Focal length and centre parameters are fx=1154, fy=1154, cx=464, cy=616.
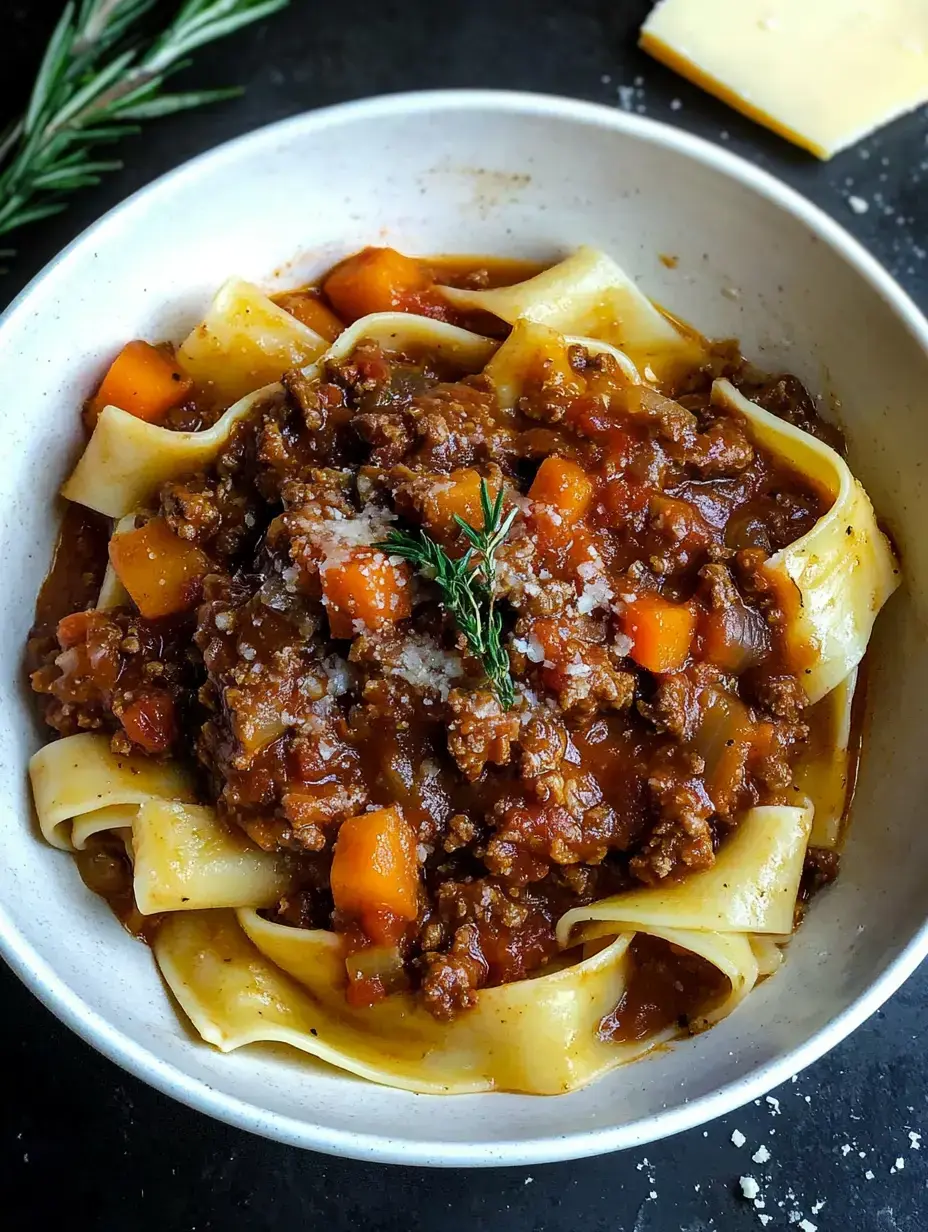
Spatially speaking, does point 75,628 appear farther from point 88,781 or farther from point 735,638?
point 735,638

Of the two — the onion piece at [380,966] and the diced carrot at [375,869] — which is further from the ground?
the diced carrot at [375,869]

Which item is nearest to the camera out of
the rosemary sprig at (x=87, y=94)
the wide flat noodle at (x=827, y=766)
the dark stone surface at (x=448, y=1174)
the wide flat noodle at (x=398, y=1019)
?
the wide flat noodle at (x=398, y=1019)

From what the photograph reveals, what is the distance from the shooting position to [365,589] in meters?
4.48

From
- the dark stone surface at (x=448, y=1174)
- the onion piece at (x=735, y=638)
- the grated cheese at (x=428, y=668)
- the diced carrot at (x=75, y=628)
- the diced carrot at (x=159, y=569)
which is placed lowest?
the dark stone surface at (x=448, y=1174)

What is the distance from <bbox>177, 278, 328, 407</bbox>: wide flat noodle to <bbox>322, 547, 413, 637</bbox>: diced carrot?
149 centimetres

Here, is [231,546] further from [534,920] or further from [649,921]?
[649,921]

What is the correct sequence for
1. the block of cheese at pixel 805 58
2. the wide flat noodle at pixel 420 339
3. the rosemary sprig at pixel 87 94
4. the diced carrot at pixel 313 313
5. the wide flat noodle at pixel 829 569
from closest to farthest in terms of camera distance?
the wide flat noodle at pixel 829 569 → the wide flat noodle at pixel 420 339 → the diced carrot at pixel 313 313 → the rosemary sprig at pixel 87 94 → the block of cheese at pixel 805 58

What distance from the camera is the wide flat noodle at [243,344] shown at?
5422mm

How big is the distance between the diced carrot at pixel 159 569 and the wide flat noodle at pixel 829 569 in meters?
2.48

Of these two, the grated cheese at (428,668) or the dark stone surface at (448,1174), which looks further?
the dark stone surface at (448,1174)

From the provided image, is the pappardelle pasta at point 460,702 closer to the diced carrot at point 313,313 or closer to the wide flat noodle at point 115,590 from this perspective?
the wide flat noodle at point 115,590

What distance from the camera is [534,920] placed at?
16.1 ft

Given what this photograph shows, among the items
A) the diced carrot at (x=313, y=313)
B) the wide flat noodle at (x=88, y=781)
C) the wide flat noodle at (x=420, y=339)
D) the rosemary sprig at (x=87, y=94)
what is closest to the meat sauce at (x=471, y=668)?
the wide flat noodle at (x=88, y=781)

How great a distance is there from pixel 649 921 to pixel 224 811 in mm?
1808
